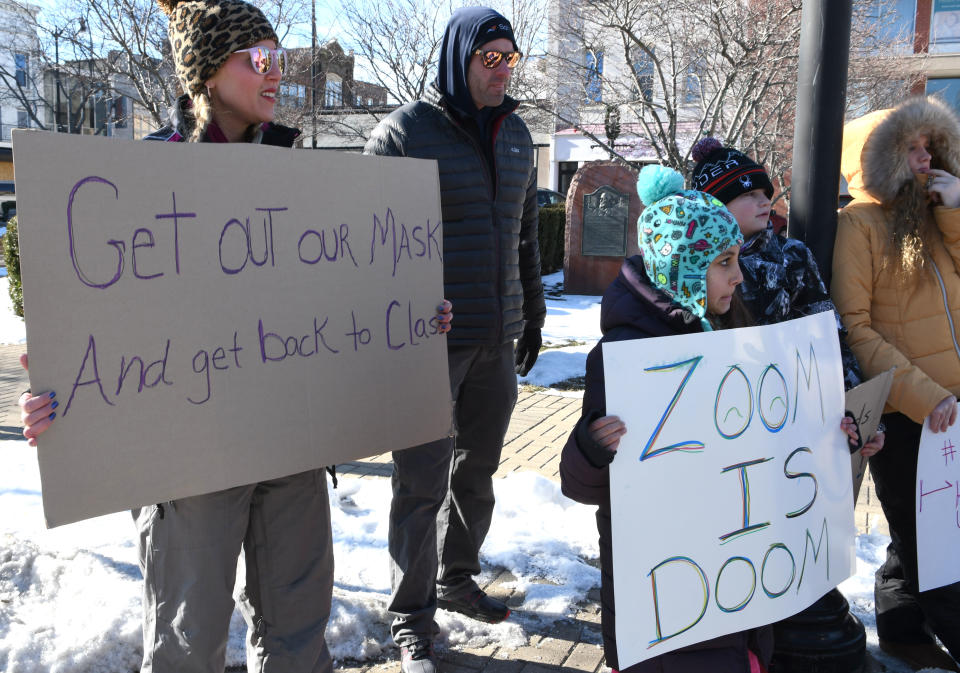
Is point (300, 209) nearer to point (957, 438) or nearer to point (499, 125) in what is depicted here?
point (499, 125)

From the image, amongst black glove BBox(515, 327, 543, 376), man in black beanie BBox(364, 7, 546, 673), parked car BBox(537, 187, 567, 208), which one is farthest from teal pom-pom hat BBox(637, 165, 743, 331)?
parked car BBox(537, 187, 567, 208)

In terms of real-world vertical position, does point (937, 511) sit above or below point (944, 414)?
below

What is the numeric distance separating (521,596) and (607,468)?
5.35 ft

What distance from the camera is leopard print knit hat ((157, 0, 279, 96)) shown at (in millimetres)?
1924

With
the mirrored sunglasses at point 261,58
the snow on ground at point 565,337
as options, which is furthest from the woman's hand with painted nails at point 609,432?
the snow on ground at point 565,337

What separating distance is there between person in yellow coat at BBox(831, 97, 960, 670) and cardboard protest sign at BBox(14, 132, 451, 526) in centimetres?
143

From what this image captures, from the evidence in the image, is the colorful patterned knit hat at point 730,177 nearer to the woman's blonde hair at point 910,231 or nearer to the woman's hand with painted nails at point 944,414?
the woman's blonde hair at point 910,231

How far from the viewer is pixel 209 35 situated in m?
1.92

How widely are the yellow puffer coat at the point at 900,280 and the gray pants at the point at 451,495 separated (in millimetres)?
1228

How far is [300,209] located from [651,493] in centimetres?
109

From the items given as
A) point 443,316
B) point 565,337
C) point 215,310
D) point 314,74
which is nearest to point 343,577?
point 443,316

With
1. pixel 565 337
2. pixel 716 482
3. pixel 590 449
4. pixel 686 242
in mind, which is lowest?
pixel 565 337

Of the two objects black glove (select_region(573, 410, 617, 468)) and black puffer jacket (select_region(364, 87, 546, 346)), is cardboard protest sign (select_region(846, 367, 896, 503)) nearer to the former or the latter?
black glove (select_region(573, 410, 617, 468))

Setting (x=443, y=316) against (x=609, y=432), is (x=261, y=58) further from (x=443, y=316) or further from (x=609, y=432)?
(x=609, y=432)
